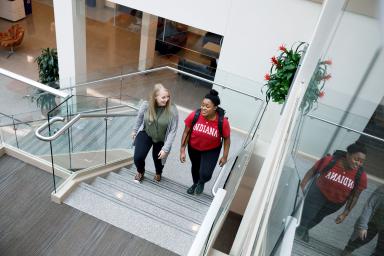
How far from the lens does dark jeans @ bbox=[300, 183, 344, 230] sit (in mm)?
1154

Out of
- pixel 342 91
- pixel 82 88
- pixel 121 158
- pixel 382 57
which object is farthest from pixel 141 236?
pixel 82 88

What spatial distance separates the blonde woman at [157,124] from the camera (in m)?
3.73

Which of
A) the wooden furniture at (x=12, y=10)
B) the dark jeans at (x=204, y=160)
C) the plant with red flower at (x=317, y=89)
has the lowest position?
the wooden furniture at (x=12, y=10)

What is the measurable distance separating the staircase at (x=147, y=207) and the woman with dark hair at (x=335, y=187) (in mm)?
2333

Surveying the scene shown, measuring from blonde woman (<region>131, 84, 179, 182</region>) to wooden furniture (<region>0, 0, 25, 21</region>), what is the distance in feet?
38.1

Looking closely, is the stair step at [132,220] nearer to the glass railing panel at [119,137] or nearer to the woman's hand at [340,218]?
the glass railing panel at [119,137]

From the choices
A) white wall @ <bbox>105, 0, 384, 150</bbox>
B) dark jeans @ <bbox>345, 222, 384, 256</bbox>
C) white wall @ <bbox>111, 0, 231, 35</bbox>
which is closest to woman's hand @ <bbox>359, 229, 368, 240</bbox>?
dark jeans @ <bbox>345, 222, 384, 256</bbox>

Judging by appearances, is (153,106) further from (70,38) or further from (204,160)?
(70,38)

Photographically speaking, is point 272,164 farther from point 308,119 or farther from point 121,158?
point 121,158

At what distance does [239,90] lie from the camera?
21.1 feet

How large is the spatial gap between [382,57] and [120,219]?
3021mm

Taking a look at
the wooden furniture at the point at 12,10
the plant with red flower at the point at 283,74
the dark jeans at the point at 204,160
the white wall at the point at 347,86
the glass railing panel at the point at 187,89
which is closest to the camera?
the white wall at the point at 347,86

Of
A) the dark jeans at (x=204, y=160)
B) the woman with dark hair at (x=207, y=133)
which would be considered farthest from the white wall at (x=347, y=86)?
the dark jeans at (x=204, y=160)

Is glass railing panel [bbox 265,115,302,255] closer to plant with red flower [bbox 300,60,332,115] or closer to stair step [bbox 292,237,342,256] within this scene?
stair step [bbox 292,237,342,256]
